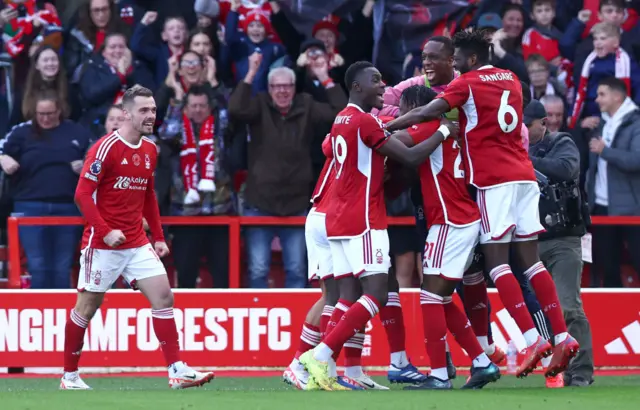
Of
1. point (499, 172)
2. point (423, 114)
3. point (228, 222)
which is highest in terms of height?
point (423, 114)

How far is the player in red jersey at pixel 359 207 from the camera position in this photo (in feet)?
29.7

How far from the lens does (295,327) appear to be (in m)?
12.5

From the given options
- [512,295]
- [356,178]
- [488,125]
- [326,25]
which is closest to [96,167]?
[356,178]

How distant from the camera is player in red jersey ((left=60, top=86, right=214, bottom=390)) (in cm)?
982

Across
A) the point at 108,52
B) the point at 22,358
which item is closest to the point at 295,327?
the point at 22,358

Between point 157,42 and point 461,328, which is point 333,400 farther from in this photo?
point 157,42

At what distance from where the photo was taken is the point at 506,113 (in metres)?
9.10

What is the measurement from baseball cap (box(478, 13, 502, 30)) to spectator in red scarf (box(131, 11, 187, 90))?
116 inches

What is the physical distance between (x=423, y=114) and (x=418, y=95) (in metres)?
0.48

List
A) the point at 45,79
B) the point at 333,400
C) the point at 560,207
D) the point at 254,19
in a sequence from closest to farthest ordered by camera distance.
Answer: the point at 333,400
the point at 560,207
the point at 45,79
the point at 254,19

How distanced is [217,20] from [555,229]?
481 cm

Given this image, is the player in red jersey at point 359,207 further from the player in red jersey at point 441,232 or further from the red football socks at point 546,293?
the red football socks at point 546,293

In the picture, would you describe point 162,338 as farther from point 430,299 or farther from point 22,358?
point 22,358

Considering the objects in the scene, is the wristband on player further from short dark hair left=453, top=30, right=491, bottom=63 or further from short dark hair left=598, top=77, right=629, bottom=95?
short dark hair left=598, top=77, right=629, bottom=95
